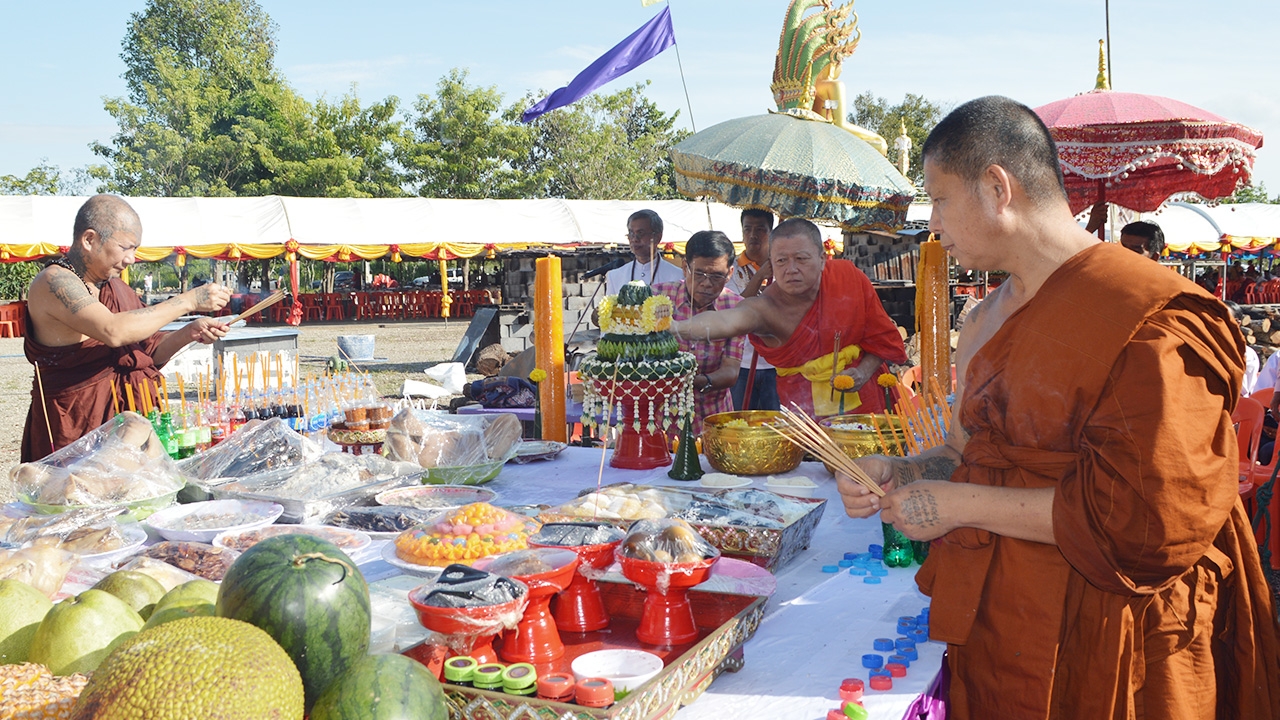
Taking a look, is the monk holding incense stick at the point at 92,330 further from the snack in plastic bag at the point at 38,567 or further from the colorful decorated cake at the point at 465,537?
the colorful decorated cake at the point at 465,537

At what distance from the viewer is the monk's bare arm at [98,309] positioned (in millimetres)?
2883

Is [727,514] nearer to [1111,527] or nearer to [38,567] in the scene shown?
[1111,527]

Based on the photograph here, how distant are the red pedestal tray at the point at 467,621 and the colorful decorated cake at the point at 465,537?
38 cm

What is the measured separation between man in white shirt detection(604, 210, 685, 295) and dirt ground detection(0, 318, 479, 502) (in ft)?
9.33

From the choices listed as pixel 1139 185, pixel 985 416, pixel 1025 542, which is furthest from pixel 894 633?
pixel 1139 185

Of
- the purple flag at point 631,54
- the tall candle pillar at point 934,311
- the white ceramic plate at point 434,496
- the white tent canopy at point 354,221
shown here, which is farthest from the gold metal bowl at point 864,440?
the white tent canopy at point 354,221

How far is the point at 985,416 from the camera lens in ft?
4.81

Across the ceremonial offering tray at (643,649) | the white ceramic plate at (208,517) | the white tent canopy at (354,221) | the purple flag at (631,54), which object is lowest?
the ceremonial offering tray at (643,649)

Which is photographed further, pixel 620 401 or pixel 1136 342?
pixel 620 401

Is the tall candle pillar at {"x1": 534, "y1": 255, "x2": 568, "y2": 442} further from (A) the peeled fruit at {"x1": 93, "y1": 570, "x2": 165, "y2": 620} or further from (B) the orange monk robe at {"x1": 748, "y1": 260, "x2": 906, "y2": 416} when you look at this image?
(A) the peeled fruit at {"x1": 93, "y1": 570, "x2": 165, "y2": 620}

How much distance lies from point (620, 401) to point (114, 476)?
1.33 metres

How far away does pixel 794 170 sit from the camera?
13.5 feet

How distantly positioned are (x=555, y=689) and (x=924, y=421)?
1.28 m

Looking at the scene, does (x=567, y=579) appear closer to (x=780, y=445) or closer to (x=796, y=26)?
(x=780, y=445)
